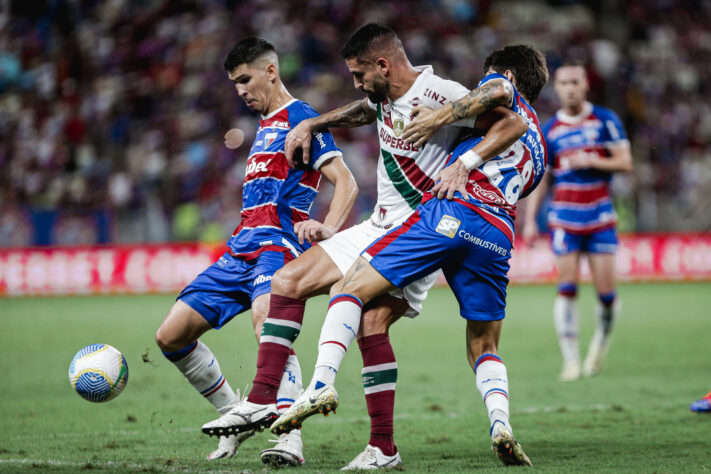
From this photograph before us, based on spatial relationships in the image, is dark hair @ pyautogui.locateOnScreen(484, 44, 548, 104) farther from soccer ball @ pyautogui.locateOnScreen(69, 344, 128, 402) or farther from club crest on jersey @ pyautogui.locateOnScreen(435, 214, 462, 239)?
soccer ball @ pyautogui.locateOnScreen(69, 344, 128, 402)

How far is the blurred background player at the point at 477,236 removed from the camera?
418 centimetres

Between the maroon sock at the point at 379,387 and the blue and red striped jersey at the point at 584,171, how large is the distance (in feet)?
14.0

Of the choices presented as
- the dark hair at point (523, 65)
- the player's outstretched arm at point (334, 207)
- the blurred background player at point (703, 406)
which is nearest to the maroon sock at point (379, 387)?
the player's outstretched arm at point (334, 207)

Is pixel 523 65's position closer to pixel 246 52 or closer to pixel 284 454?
pixel 246 52

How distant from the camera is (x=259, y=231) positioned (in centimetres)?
489

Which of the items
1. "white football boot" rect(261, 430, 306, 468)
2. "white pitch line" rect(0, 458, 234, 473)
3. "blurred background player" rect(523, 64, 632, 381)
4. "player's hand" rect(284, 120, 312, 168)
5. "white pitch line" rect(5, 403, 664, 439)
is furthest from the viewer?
"blurred background player" rect(523, 64, 632, 381)

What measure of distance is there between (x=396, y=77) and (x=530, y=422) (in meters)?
2.66

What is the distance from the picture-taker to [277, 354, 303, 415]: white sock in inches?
180

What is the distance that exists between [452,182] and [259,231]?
1236 millimetres

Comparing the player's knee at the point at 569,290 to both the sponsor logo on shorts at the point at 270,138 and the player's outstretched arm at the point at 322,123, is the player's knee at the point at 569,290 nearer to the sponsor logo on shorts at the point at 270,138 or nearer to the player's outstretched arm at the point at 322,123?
the player's outstretched arm at the point at 322,123

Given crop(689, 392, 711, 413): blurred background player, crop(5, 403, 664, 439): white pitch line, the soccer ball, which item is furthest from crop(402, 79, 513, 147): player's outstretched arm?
crop(689, 392, 711, 413): blurred background player

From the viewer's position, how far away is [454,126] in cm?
445

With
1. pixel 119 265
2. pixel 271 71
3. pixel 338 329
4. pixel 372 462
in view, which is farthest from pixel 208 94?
pixel 372 462

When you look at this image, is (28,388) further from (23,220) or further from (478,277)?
(23,220)
